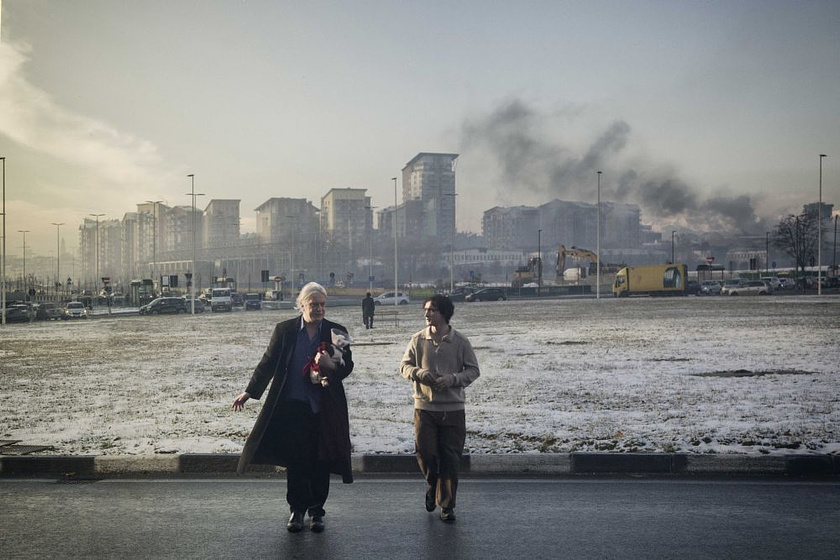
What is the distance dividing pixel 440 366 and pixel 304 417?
1129mm

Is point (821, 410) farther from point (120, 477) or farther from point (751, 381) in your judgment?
point (120, 477)

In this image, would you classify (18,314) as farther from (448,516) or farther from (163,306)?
(448,516)

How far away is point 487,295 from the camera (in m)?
63.7

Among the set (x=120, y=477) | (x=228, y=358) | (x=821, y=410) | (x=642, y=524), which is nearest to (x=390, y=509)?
(x=642, y=524)

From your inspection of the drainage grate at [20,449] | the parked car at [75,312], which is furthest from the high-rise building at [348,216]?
the drainage grate at [20,449]

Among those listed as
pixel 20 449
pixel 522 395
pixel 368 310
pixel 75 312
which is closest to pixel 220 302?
pixel 75 312

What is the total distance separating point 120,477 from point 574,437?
189 inches

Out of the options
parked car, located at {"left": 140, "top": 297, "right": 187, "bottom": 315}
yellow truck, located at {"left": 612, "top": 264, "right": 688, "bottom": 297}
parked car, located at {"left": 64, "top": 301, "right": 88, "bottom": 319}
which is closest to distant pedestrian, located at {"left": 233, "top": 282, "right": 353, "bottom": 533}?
parked car, located at {"left": 64, "top": 301, "right": 88, "bottom": 319}

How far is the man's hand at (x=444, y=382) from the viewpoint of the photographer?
5820mm

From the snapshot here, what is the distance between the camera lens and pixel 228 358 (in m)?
18.9

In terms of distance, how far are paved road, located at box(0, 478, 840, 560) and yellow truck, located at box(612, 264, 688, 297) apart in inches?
2397

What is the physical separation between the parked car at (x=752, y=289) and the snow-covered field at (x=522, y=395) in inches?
1687

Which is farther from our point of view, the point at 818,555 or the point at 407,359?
the point at 407,359

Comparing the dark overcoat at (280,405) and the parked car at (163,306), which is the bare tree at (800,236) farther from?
the dark overcoat at (280,405)
